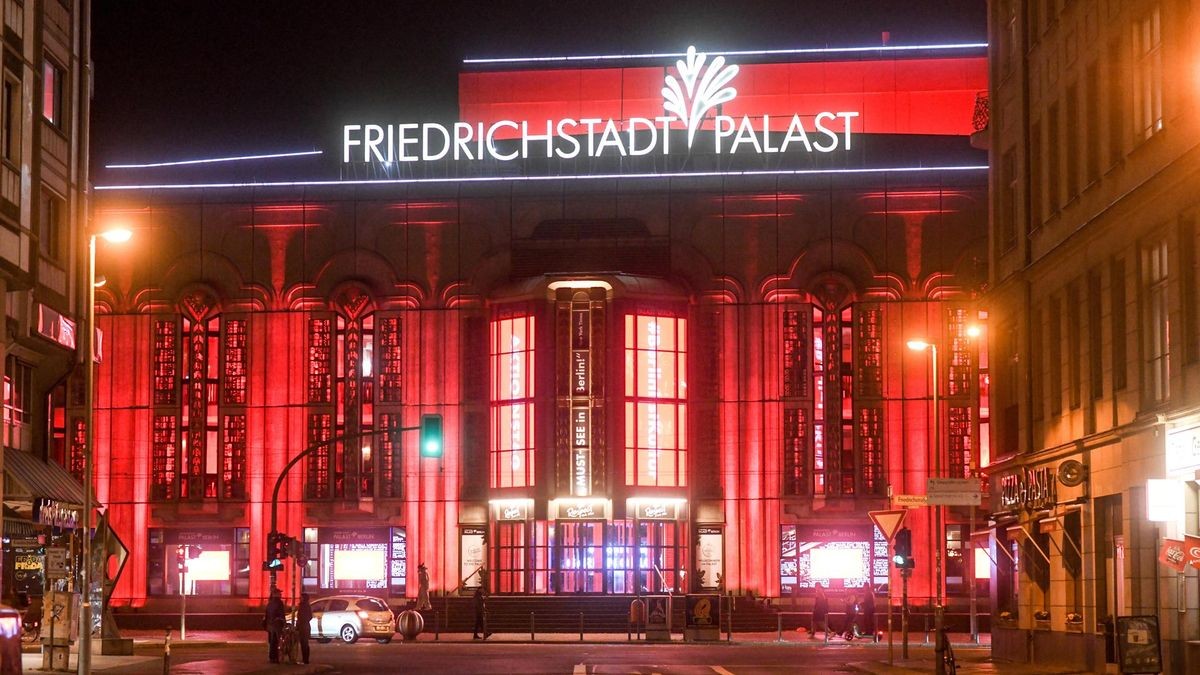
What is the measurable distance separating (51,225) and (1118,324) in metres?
24.5

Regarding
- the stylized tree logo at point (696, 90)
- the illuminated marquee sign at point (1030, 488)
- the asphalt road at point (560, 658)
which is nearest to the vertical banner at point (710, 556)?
the asphalt road at point (560, 658)

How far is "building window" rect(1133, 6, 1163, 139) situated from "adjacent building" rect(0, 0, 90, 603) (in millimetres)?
21610

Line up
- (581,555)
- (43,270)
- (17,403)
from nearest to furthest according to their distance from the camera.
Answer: (43,270) < (17,403) < (581,555)

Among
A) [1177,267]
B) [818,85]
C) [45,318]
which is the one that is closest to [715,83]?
[818,85]

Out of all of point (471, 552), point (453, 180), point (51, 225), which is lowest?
point (471, 552)

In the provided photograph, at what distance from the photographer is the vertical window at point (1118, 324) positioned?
35.8m

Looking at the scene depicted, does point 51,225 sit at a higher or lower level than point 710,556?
higher

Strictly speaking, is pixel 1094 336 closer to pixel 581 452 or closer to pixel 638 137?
pixel 581 452

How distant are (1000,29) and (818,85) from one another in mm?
39871

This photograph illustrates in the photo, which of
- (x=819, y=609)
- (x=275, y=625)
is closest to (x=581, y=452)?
(x=819, y=609)

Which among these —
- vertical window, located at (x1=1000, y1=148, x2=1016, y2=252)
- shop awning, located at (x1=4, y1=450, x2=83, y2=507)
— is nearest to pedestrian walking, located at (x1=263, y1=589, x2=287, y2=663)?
shop awning, located at (x1=4, y1=450, x2=83, y2=507)

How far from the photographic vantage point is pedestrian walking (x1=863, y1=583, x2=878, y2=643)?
6086 centimetres

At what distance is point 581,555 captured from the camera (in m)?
68.1

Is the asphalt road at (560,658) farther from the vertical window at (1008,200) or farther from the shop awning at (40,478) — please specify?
the vertical window at (1008,200)
